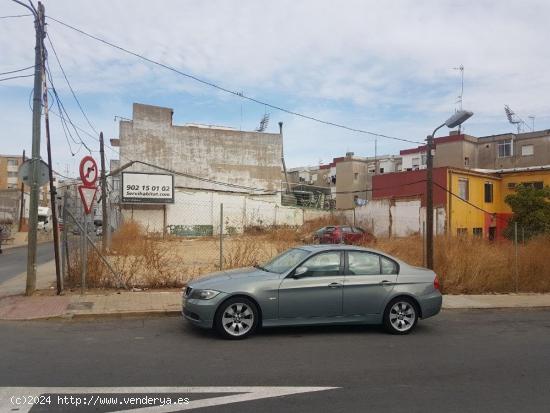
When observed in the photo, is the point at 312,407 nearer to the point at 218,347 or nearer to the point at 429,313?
the point at 218,347

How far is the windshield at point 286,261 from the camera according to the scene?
8500mm

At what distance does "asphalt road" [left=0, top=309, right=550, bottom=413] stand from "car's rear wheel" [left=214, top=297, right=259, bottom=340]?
18 centimetres

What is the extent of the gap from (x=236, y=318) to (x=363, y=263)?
240 centimetres

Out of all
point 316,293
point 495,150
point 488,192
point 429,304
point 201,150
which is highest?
point 495,150

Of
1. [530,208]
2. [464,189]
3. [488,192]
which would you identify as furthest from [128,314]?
[488,192]

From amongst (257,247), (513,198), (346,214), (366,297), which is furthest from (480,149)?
(366,297)

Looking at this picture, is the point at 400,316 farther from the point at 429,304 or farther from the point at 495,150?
the point at 495,150

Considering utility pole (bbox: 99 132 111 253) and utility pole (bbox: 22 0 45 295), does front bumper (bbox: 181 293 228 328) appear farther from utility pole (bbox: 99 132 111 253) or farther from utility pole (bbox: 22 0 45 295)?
utility pole (bbox: 99 132 111 253)

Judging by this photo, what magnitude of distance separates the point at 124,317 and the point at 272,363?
4.00 metres

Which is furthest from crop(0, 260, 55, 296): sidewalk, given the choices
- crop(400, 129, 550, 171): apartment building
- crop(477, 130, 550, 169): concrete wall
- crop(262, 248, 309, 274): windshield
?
crop(477, 130, 550, 169): concrete wall

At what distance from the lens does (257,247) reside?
1391 cm

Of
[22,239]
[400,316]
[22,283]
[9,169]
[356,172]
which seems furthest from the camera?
[9,169]

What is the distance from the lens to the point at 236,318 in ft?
25.8

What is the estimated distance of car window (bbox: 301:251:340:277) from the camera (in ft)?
27.5
